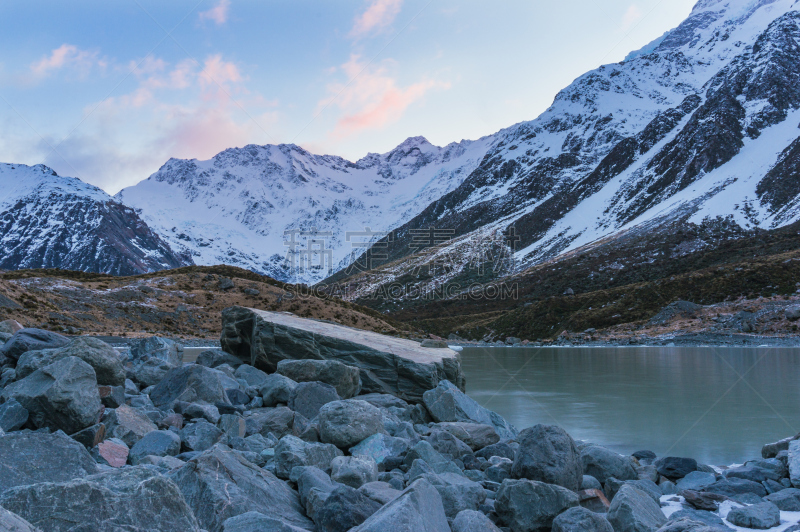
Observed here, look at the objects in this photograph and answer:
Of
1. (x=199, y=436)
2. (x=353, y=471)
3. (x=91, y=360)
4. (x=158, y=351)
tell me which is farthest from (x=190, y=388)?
(x=353, y=471)

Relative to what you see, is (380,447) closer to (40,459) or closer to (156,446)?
(156,446)

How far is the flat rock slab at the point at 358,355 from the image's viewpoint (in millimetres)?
16031

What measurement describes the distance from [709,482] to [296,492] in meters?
6.68

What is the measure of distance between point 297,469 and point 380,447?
2.33 m

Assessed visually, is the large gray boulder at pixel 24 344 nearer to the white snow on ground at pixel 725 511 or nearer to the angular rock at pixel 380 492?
the angular rock at pixel 380 492

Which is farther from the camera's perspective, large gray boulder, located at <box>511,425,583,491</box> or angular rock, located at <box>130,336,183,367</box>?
angular rock, located at <box>130,336,183,367</box>

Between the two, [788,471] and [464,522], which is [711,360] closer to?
[788,471]

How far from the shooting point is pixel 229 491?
552cm

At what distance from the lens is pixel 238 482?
5777 mm

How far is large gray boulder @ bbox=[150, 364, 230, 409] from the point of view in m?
11.1

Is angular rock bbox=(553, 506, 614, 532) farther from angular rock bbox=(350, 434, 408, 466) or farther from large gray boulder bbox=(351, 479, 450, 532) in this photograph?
angular rock bbox=(350, 434, 408, 466)

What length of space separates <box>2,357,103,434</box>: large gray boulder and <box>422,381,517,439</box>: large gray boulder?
7585 millimetres

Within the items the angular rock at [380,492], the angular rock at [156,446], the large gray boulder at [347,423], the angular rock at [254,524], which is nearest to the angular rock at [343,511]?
the angular rock at [380,492]

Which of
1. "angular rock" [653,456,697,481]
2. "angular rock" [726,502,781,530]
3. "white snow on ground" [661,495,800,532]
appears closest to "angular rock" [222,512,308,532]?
"white snow on ground" [661,495,800,532]
